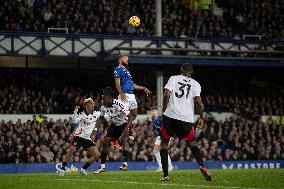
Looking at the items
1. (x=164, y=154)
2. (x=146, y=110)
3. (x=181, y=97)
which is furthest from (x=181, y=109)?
(x=146, y=110)

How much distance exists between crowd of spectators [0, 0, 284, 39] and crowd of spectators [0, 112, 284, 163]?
6061 mm

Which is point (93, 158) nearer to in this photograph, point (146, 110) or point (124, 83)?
point (124, 83)

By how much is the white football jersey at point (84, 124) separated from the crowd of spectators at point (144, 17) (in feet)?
57.3

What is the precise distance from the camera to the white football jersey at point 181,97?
15789mm

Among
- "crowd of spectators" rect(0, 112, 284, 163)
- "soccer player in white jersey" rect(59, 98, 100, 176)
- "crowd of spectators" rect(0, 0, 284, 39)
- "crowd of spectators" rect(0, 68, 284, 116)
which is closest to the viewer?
"soccer player in white jersey" rect(59, 98, 100, 176)

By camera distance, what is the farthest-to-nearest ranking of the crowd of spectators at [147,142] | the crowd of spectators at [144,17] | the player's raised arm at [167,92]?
the crowd of spectators at [144,17], the crowd of spectators at [147,142], the player's raised arm at [167,92]

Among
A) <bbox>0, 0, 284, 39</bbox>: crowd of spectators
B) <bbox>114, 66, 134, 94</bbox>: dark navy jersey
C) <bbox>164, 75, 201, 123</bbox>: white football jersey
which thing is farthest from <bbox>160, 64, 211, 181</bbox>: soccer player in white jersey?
<bbox>0, 0, 284, 39</bbox>: crowd of spectators

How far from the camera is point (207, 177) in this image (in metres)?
15.8

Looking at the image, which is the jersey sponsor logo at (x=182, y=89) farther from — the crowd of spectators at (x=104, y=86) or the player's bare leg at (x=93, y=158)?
the crowd of spectators at (x=104, y=86)

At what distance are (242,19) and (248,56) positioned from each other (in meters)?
3.05

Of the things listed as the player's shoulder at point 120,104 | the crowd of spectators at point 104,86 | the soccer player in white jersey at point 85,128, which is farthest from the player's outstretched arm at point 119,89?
the crowd of spectators at point 104,86

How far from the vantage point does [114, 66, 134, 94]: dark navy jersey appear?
20.3 m

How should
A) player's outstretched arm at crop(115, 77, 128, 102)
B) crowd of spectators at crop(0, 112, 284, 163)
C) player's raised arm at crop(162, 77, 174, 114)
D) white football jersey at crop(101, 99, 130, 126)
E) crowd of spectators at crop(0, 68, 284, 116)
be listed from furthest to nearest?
crowd of spectators at crop(0, 68, 284, 116), crowd of spectators at crop(0, 112, 284, 163), white football jersey at crop(101, 99, 130, 126), player's outstretched arm at crop(115, 77, 128, 102), player's raised arm at crop(162, 77, 174, 114)

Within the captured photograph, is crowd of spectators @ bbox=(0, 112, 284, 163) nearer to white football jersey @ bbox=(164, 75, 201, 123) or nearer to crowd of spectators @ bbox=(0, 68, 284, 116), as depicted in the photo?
crowd of spectators @ bbox=(0, 68, 284, 116)
